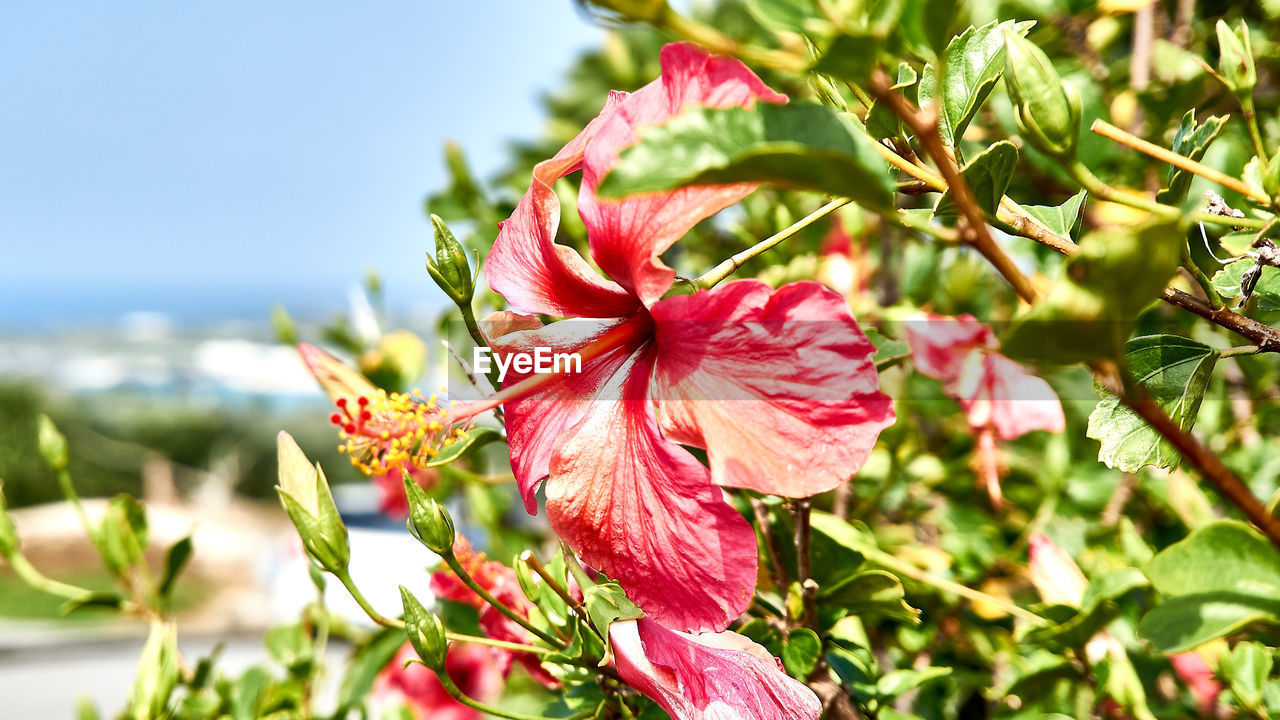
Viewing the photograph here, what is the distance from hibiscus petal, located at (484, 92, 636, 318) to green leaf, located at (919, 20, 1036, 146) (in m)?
A: 0.20

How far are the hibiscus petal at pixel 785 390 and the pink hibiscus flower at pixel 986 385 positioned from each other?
46 centimetres

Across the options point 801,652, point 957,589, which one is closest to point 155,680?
point 801,652

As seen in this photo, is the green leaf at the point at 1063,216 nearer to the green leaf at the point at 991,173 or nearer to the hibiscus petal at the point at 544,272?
the green leaf at the point at 991,173

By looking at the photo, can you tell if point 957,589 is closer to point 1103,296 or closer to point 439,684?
point 1103,296

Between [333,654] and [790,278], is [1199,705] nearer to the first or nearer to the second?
[790,278]

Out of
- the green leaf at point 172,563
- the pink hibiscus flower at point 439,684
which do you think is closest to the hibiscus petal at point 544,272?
the green leaf at point 172,563

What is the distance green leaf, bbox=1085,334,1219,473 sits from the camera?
0.45 meters

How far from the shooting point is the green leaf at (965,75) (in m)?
0.46

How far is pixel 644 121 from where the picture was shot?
41 cm

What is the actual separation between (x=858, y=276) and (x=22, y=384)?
13828mm

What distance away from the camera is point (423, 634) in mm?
518

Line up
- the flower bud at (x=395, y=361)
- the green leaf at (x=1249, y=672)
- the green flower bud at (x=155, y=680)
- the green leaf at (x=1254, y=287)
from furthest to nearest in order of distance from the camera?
the flower bud at (x=395, y=361), the green flower bud at (x=155, y=680), the green leaf at (x=1249, y=672), the green leaf at (x=1254, y=287)

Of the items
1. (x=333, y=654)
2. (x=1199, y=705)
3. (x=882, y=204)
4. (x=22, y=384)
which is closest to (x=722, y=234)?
(x=1199, y=705)

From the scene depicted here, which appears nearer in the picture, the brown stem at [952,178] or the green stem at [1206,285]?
the brown stem at [952,178]
